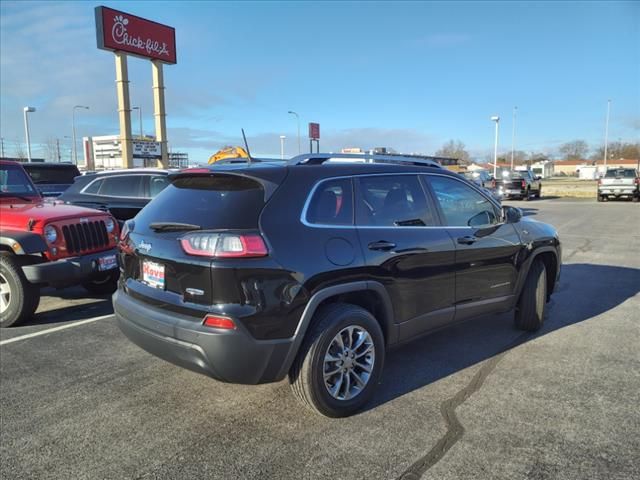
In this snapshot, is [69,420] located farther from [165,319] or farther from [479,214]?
[479,214]

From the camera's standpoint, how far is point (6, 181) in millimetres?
7039

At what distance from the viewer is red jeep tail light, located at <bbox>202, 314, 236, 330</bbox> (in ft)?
9.75

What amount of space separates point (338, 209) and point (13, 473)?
2526mm

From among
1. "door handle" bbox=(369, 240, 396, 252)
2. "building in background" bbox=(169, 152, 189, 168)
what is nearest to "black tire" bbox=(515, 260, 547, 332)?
"door handle" bbox=(369, 240, 396, 252)

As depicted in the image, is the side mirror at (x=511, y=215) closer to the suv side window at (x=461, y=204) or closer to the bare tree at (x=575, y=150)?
the suv side window at (x=461, y=204)

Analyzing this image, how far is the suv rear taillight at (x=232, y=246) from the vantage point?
3012mm

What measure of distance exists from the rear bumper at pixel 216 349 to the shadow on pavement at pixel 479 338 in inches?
37.7

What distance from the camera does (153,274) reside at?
3432 mm

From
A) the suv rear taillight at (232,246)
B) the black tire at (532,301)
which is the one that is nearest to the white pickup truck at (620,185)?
the black tire at (532,301)

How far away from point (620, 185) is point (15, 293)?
95.5 ft

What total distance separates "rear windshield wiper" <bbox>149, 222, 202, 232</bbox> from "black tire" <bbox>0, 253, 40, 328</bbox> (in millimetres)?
2756

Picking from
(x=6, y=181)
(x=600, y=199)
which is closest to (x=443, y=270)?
(x=6, y=181)

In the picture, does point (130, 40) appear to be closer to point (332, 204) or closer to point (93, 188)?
point (93, 188)

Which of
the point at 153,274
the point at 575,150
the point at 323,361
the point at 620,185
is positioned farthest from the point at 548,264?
the point at 575,150
